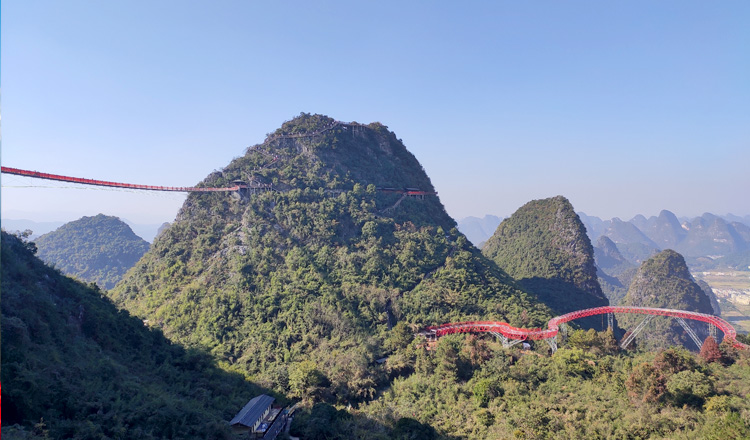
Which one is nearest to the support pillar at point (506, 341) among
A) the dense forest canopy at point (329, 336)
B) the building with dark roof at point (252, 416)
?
the dense forest canopy at point (329, 336)

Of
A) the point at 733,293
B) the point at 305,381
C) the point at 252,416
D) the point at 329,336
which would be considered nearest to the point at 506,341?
the point at 329,336

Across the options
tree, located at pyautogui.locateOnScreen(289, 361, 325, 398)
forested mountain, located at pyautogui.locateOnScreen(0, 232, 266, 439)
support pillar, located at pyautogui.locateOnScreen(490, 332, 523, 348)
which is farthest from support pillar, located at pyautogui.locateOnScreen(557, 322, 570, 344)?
forested mountain, located at pyautogui.locateOnScreen(0, 232, 266, 439)

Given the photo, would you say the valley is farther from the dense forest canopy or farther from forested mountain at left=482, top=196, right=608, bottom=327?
the dense forest canopy

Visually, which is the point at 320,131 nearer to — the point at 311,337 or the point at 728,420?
the point at 311,337

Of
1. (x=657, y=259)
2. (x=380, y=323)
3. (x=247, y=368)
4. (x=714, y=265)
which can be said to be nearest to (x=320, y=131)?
(x=380, y=323)

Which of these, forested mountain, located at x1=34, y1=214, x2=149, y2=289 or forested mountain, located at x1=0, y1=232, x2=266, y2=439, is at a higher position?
forested mountain, located at x1=34, y1=214, x2=149, y2=289

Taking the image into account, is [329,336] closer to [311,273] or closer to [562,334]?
[311,273]
